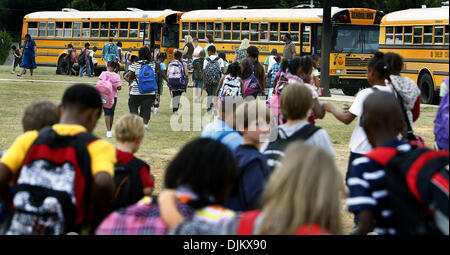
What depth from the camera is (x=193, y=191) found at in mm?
2914

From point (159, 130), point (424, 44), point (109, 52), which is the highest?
point (424, 44)

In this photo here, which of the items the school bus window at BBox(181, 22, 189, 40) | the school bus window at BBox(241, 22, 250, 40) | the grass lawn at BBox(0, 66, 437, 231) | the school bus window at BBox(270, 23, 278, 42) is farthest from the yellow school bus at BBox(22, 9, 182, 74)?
the grass lawn at BBox(0, 66, 437, 231)

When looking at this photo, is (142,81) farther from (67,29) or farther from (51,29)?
(51,29)

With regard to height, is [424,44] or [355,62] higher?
[424,44]

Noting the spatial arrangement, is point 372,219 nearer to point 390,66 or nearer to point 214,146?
point 214,146

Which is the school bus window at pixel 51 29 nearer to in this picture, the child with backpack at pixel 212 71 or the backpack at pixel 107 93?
the child with backpack at pixel 212 71

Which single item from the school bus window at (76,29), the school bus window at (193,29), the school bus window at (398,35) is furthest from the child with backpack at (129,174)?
the school bus window at (76,29)

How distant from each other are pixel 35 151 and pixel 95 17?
101 feet

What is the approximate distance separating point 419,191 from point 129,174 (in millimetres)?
1924

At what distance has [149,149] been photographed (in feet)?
35.6

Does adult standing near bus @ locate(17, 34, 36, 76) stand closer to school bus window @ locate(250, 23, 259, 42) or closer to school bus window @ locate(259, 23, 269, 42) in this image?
school bus window @ locate(250, 23, 259, 42)

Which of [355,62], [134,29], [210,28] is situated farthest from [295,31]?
[134,29]

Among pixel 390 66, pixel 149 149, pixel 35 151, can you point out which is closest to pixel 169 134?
pixel 149 149

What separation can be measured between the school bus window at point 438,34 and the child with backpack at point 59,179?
1742 centimetres
